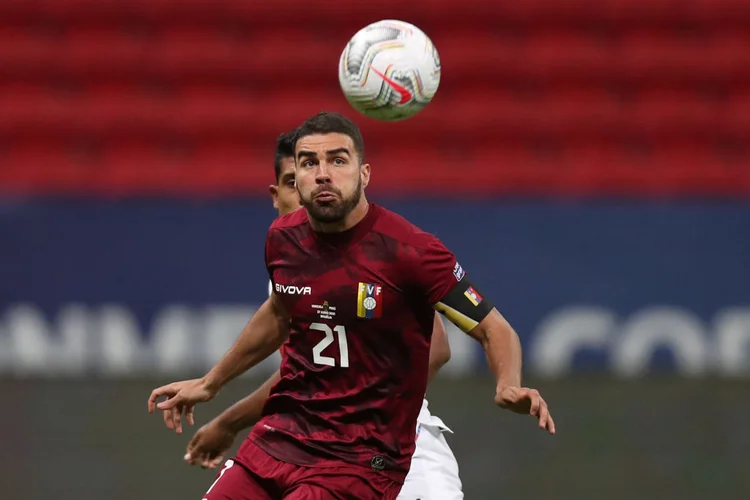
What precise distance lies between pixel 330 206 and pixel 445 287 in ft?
1.44

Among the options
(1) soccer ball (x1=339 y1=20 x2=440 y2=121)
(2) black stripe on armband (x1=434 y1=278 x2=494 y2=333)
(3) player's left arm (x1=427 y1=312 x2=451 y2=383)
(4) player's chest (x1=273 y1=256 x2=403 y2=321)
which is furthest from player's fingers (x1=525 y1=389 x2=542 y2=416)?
(1) soccer ball (x1=339 y1=20 x2=440 y2=121)

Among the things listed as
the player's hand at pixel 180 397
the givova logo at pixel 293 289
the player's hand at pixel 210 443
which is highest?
the givova logo at pixel 293 289

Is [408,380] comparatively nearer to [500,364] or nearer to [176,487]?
[500,364]

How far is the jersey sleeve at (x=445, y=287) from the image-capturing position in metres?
4.04

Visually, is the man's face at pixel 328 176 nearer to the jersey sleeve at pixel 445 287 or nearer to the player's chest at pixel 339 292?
the player's chest at pixel 339 292

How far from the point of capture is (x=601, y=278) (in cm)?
895

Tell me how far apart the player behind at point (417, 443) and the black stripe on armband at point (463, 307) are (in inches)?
17.2

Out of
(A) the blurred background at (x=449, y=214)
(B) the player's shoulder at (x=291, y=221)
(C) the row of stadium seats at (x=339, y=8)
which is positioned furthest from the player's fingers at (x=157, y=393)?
(C) the row of stadium seats at (x=339, y=8)

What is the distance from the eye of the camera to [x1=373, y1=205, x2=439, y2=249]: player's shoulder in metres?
4.07

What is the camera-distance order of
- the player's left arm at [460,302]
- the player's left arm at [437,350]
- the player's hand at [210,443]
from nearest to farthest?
the player's left arm at [460,302]
the player's hand at [210,443]
the player's left arm at [437,350]

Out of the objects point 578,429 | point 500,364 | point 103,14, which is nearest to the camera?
point 500,364

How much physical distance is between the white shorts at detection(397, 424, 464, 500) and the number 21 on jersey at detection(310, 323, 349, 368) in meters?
0.63

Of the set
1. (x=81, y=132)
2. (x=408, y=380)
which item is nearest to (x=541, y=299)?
(x=81, y=132)

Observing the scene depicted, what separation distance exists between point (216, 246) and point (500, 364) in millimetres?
5373
